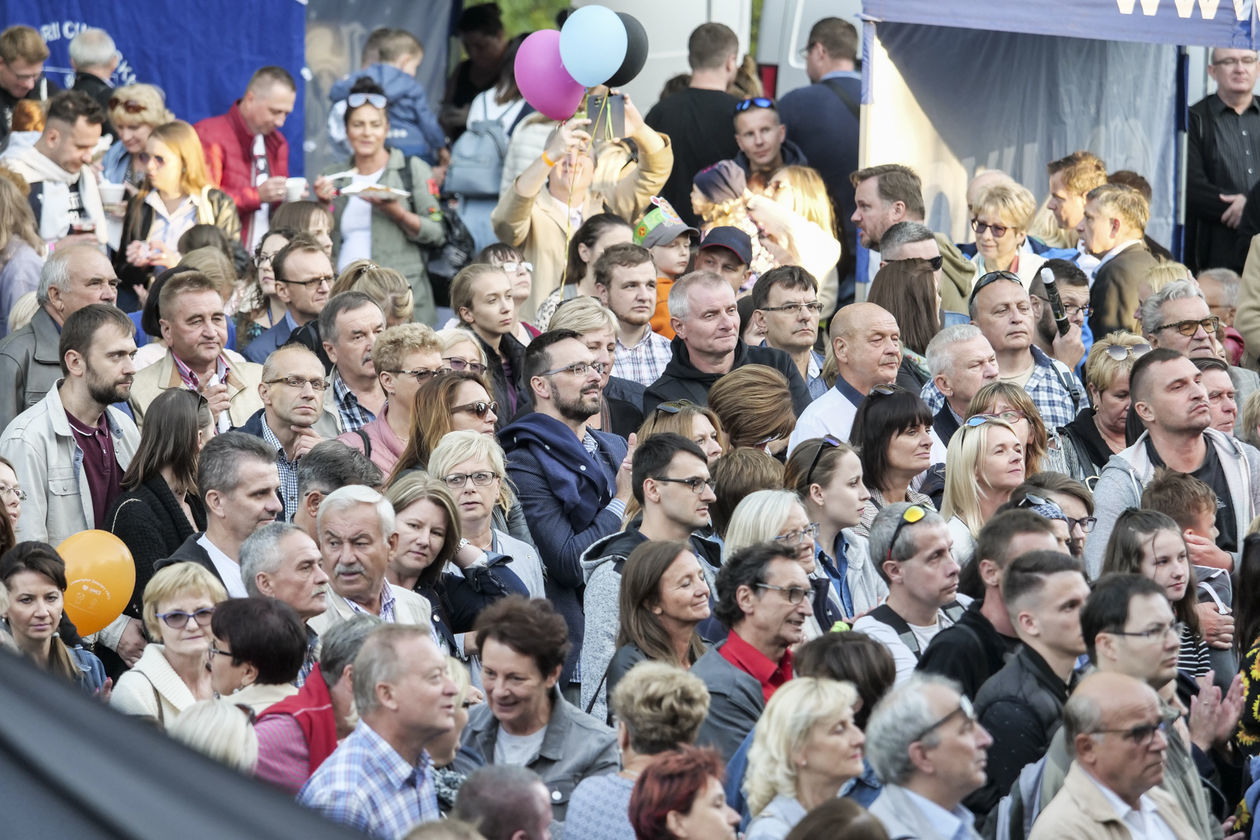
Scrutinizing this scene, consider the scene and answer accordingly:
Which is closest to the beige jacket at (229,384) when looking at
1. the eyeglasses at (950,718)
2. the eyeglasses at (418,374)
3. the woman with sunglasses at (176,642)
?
the eyeglasses at (418,374)

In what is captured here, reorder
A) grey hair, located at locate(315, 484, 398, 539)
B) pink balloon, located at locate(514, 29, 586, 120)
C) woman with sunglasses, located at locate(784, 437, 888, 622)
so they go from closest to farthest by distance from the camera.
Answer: grey hair, located at locate(315, 484, 398, 539) < woman with sunglasses, located at locate(784, 437, 888, 622) < pink balloon, located at locate(514, 29, 586, 120)

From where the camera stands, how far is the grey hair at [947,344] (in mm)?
7617

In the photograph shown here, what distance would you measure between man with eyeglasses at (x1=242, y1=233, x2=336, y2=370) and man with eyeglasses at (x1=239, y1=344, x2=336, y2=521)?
1549mm

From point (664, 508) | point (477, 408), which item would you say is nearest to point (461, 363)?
point (477, 408)

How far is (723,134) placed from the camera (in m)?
10.8

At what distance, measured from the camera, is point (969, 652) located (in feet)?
16.6

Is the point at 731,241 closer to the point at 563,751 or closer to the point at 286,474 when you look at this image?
the point at 286,474

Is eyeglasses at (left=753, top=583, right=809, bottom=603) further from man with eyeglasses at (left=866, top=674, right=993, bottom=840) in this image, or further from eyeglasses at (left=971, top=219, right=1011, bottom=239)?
eyeglasses at (left=971, top=219, right=1011, bottom=239)

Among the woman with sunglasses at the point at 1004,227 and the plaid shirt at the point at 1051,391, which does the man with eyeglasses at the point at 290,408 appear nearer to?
the plaid shirt at the point at 1051,391

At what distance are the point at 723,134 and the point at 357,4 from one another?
3921mm

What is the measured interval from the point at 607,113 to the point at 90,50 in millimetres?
3800

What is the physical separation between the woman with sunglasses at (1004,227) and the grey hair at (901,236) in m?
0.93

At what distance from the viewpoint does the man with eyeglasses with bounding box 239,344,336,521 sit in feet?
21.8

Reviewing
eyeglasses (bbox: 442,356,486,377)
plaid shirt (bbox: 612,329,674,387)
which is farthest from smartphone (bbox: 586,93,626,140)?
eyeglasses (bbox: 442,356,486,377)
